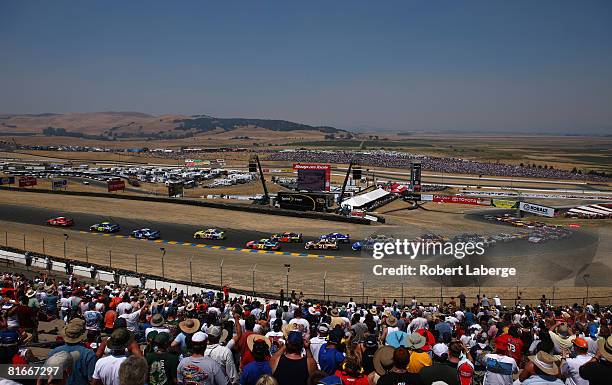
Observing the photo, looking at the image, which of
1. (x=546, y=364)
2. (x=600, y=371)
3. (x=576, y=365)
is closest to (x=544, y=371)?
(x=546, y=364)

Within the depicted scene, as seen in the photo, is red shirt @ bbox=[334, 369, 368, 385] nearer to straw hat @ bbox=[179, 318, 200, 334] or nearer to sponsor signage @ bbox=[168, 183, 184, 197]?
straw hat @ bbox=[179, 318, 200, 334]

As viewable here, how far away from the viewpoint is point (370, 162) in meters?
162

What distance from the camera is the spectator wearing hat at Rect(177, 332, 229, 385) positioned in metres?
6.01

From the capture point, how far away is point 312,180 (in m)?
54.1

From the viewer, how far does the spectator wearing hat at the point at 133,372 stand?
16.6ft

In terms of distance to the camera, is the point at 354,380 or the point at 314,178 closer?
the point at 354,380

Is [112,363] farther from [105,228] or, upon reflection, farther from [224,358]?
[105,228]

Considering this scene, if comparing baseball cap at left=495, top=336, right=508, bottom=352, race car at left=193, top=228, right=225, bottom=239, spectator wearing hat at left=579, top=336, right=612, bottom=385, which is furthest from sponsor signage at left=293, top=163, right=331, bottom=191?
spectator wearing hat at left=579, top=336, right=612, bottom=385

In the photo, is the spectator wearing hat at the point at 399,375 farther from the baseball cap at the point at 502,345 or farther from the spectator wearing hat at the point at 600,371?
the baseball cap at the point at 502,345

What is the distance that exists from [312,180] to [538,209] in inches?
1158

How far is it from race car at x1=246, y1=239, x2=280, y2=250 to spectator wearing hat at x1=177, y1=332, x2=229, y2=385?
3253 centimetres

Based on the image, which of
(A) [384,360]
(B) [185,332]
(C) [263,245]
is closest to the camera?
(A) [384,360]

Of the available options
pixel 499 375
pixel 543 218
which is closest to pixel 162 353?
pixel 499 375

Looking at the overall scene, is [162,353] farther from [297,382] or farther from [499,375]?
[499,375]
